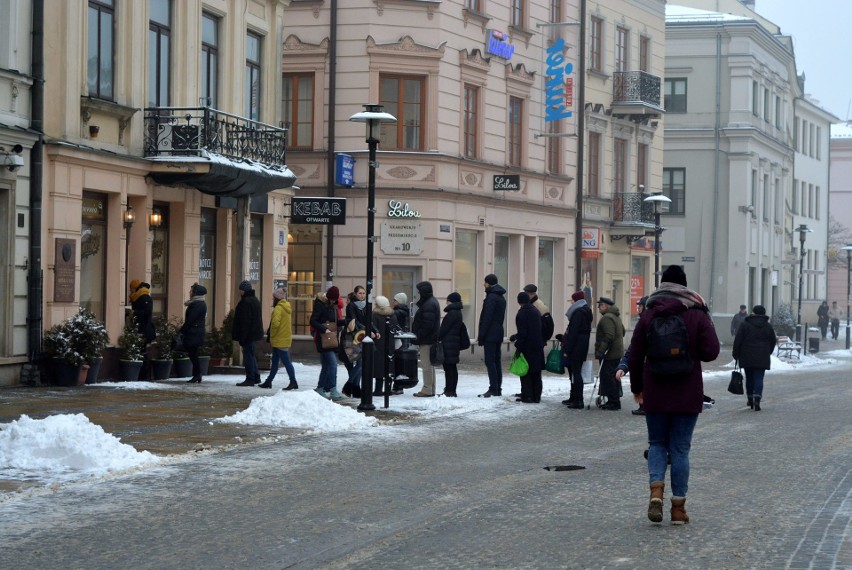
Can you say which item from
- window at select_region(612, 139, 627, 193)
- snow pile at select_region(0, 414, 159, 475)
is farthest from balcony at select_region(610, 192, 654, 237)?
snow pile at select_region(0, 414, 159, 475)

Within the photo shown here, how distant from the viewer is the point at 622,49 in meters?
42.9

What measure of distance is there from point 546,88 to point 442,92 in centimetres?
480

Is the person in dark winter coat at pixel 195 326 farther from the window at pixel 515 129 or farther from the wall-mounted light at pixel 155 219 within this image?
the window at pixel 515 129

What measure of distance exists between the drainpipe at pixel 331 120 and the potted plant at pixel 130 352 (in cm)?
996

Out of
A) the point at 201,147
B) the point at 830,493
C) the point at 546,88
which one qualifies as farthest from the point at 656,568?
the point at 546,88

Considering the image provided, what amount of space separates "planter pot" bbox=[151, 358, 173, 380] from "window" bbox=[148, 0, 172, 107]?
4.31 meters

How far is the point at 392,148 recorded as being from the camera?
3256 centimetres

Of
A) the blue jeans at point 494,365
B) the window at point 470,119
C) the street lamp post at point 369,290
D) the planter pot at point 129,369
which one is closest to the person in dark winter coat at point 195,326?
the planter pot at point 129,369

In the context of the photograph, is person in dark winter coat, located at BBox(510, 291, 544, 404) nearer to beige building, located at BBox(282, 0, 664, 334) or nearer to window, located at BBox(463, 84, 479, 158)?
beige building, located at BBox(282, 0, 664, 334)

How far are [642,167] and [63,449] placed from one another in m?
34.0

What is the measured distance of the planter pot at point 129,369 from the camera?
22.3 meters

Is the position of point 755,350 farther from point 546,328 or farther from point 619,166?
point 619,166

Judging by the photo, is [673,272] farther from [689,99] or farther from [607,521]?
[689,99]

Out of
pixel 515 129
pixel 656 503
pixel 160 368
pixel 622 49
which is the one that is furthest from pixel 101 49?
pixel 622 49
